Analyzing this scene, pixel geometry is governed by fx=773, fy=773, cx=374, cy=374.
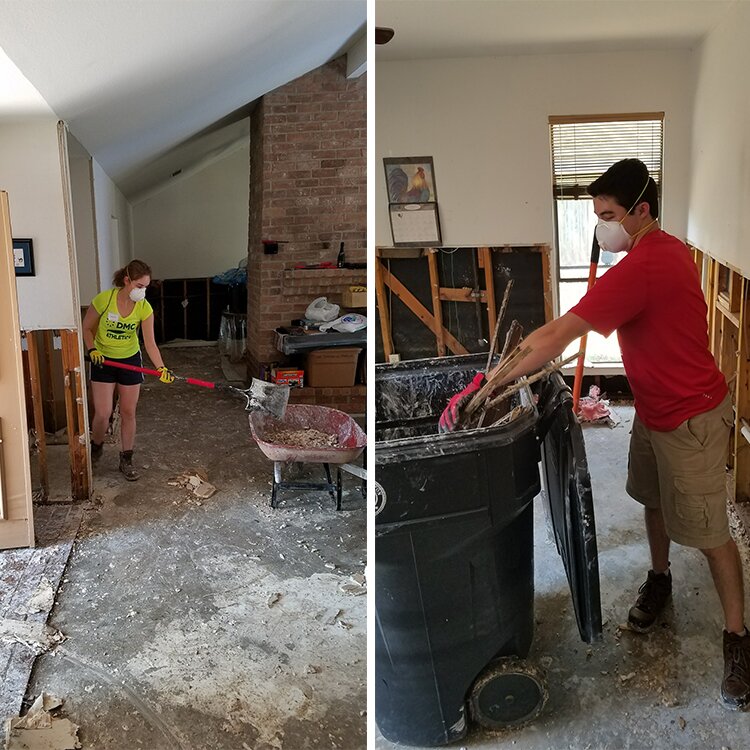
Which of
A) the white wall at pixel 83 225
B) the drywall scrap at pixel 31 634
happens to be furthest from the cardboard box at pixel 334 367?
the drywall scrap at pixel 31 634

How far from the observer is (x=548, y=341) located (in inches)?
43.4

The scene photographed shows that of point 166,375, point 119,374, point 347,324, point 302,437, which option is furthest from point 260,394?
point 347,324

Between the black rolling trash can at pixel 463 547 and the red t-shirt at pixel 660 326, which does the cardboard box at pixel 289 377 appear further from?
the red t-shirt at pixel 660 326

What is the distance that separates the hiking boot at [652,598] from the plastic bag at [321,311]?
3.23 metres

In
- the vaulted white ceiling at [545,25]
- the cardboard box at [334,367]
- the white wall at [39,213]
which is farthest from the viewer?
the cardboard box at [334,367]

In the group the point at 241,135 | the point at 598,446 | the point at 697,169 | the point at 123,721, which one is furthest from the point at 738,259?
the point at 241,135

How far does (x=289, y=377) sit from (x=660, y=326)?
305 cm

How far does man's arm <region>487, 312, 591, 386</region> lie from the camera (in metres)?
1.09

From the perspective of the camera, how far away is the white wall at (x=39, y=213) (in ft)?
9.04

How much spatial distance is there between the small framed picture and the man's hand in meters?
0.62

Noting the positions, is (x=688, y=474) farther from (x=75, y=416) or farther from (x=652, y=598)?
(x=75, y=416)

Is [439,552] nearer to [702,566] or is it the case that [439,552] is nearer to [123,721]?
[702,566]

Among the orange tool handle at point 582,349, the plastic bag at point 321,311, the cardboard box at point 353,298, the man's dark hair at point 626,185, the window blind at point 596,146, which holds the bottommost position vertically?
the plastic bag at point 321,311

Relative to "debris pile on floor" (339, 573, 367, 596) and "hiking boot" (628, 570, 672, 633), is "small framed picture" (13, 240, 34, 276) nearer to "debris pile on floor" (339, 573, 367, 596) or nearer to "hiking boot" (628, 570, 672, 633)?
"debris pile on floor" (339, 573, 367, 596)
